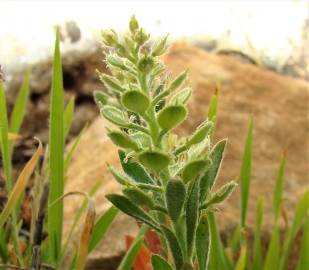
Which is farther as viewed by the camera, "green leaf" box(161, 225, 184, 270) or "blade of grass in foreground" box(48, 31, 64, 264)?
"blade of grass in foreground" box(48, 31, 64, 264)

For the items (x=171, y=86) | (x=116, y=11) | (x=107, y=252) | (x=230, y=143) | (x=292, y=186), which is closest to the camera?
(x=171, y=86)

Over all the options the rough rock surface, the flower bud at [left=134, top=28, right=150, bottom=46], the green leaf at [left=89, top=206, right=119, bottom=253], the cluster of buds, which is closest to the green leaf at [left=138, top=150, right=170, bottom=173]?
the cluster of buds

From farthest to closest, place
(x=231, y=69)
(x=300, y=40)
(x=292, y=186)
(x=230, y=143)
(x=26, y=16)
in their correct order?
(x=300, y=40) < (x=26, y=16) < (x=231, y=69) < (x=230, y=143) < (x=292, y=186)

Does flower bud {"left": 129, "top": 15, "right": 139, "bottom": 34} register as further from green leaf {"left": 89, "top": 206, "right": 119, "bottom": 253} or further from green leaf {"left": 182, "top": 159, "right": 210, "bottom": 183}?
green leaf {"left": 89, "top": 206, "right": 119, "bottom": 253}

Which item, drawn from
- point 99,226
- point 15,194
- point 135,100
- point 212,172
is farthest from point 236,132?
point 135,100

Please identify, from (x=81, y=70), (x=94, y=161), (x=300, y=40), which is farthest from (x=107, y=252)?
(x=300, y=40)

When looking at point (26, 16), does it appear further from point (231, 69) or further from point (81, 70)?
point (231, 69)
